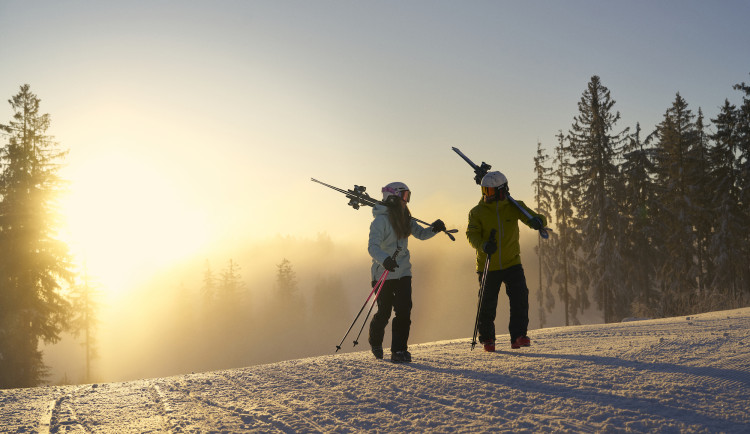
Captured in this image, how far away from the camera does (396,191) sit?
22.6 ft

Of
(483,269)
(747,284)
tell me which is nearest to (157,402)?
(483,269)

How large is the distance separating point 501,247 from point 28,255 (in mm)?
24447

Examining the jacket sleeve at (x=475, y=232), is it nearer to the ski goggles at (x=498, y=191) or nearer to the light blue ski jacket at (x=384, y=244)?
the ski goggles at (x=498, y=191)

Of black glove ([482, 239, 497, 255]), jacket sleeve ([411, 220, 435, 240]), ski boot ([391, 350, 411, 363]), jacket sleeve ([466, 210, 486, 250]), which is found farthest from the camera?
jacket sleeve ([411, 220, 435, 240])

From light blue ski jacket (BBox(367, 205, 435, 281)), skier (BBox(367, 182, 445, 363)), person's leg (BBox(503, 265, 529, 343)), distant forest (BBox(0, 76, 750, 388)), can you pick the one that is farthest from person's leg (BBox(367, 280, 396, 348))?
distant forest (BBox(0, 76, 750, 388))

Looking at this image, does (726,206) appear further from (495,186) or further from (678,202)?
(495,186)

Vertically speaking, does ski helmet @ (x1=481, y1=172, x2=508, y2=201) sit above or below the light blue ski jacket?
above

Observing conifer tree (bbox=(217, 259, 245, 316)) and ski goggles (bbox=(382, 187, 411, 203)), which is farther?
conifer tree (bbox=(217, 259, 245, 316))

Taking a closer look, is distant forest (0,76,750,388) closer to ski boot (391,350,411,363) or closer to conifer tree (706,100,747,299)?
conifer tree (706,100,747,299)

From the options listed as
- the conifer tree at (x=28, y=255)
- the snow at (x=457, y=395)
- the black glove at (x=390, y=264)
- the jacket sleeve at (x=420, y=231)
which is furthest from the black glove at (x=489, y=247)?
the conifer tree at (x=28, y=255)

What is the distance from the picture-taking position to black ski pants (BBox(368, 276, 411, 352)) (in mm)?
6672

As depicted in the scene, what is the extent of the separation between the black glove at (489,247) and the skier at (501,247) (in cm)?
19

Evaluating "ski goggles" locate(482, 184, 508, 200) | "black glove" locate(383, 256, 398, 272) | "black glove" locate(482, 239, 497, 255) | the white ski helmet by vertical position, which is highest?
the white ski helmet

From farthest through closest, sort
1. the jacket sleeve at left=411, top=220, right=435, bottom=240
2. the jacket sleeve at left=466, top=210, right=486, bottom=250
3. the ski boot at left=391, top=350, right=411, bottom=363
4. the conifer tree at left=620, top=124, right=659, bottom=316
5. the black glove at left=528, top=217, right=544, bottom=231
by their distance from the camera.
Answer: the conifer tree at left=620, top=124, right=659, bottom=316, the jacket sleeve at left=411, top=220, right=435, bottom=240, the jacket sleeve at left=466, top=210, right=486, bottom=250, the ski boot at left=391, top=350, right=411, bottom=363, the black glove at left=528, top=217, right=544, bottom=231
